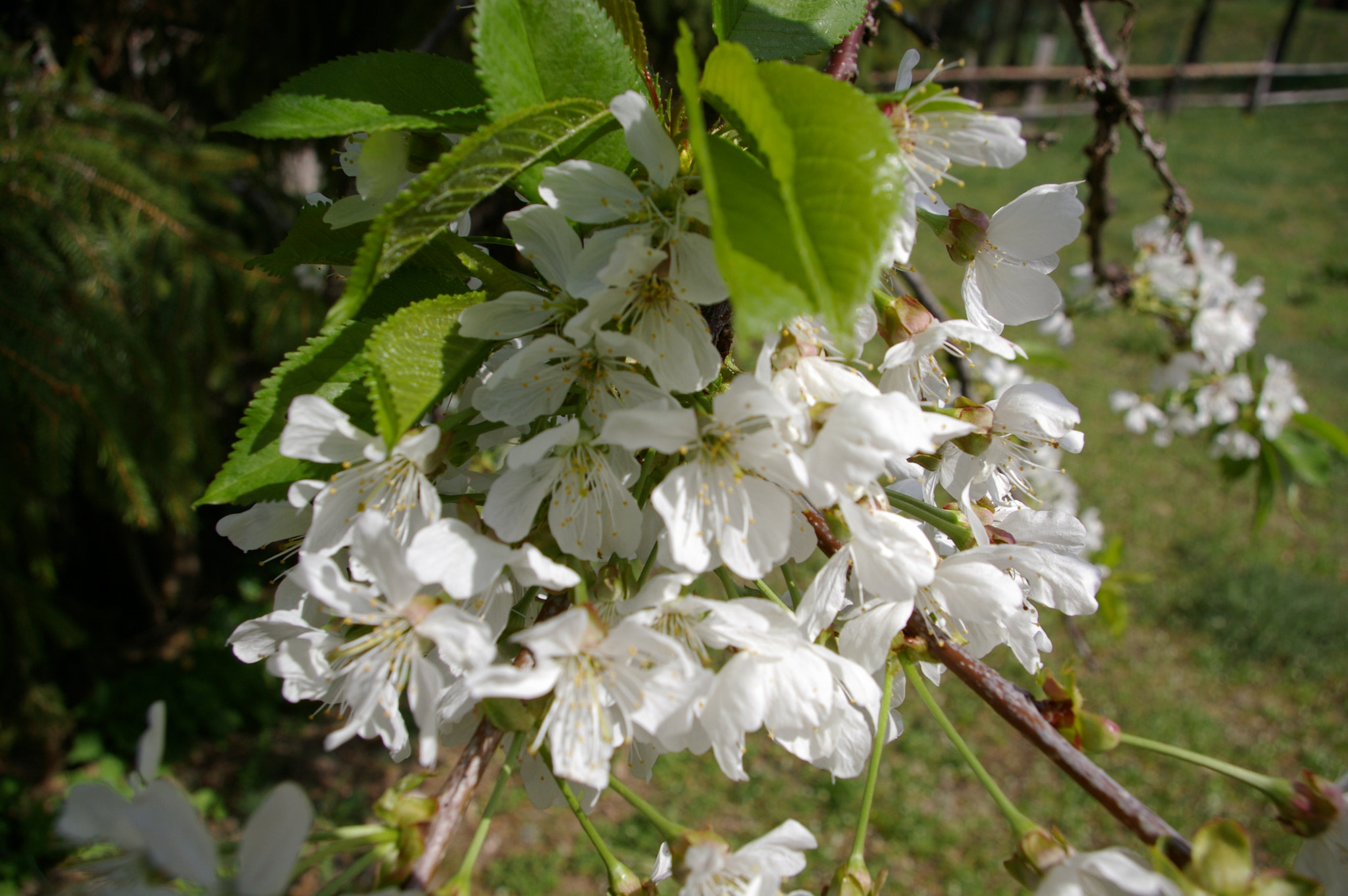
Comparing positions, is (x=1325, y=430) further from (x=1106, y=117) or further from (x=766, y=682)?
(x=766, y=682)

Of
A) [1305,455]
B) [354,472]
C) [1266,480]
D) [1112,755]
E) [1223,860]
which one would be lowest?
[1112,755]

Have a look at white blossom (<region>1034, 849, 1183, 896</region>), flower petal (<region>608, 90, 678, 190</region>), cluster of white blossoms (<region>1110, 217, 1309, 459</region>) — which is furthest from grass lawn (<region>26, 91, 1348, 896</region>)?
flower petal (<region>608, 90, 678, 190</region>)

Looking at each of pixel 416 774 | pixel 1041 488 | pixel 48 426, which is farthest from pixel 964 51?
pixel 416 774

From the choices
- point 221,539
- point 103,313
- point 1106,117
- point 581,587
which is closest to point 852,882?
point 581,587

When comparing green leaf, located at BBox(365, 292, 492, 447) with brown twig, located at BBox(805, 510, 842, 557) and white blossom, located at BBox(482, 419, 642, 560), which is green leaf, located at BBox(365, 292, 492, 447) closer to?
white blossom, located at BBox(482, 419, 642, 560)

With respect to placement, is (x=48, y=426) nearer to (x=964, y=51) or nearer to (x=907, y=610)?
(x=907, y=610)

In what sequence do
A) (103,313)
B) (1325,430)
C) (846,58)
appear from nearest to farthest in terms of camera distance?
(846,58) → (103,313) → (1325,430)
